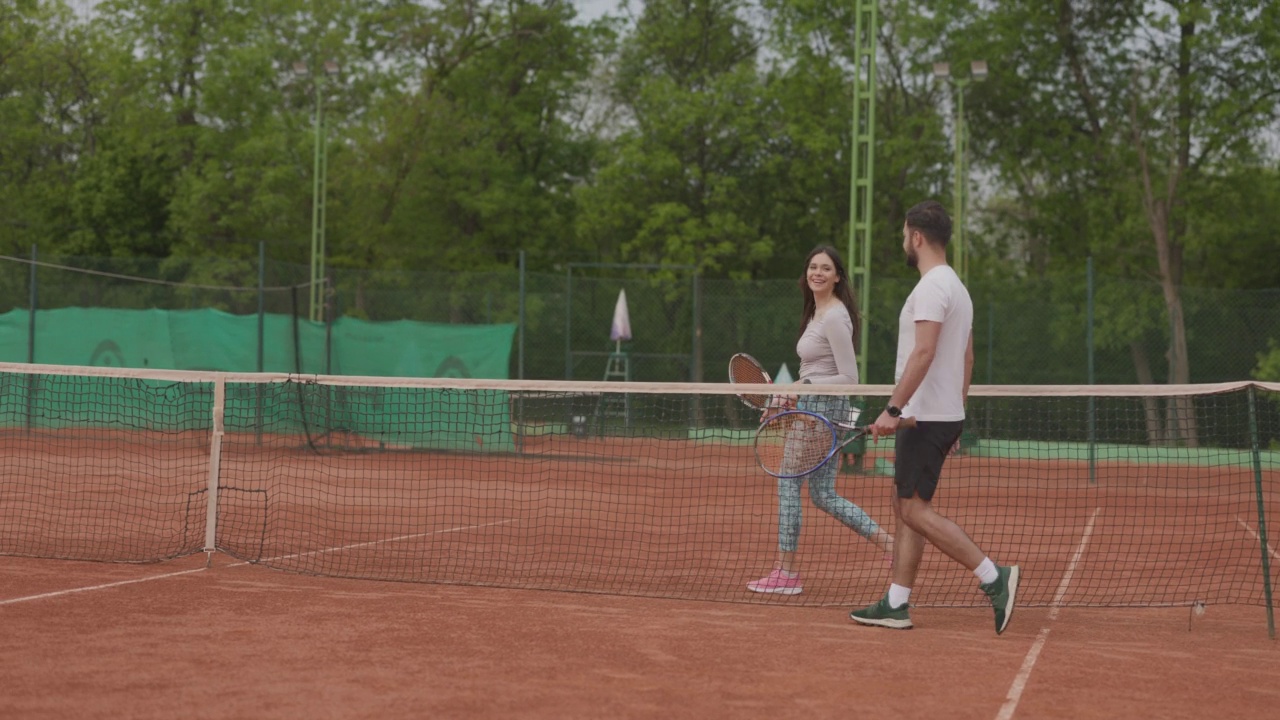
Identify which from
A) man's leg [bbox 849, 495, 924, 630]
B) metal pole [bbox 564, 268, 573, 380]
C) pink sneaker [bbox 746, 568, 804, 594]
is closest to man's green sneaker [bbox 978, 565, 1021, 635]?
man's leg [bbox 849, 495, 924, 630]

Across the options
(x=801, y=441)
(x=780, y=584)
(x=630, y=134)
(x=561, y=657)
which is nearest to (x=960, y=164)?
(x=630, y=134)

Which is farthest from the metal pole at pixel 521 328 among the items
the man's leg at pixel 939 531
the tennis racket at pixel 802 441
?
the man's leg at pixel 939 531

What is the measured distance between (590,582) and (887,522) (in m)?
3.46

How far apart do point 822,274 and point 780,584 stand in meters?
1.57

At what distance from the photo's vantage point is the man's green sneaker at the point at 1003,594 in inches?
225

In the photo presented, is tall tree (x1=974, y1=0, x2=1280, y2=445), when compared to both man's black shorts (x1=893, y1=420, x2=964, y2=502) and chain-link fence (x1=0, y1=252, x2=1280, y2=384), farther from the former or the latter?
man's black shorts (x1=893, y1=420, x2=964, y2=502)

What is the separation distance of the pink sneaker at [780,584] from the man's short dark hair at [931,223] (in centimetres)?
193

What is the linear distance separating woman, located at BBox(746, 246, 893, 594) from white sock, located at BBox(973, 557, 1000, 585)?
847mm

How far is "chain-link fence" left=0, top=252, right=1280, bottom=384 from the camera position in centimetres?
1962

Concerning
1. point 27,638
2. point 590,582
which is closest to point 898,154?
point 590,582

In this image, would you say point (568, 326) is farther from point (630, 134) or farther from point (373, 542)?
point (630, 134)

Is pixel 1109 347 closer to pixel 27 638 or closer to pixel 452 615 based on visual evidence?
pixel 452 615

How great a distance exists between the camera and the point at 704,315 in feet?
70.9

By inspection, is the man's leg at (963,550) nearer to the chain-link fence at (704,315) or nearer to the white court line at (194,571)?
the white court line at (194,571)
